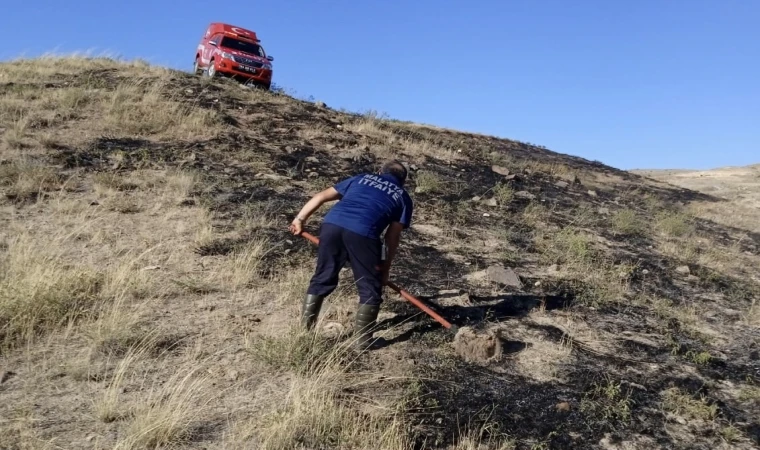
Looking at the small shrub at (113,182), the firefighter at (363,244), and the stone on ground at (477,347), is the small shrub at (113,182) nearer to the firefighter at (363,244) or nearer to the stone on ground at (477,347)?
the firefighter at (363,244)

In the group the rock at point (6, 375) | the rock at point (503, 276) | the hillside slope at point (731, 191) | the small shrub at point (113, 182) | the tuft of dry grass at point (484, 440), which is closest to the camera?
the tuft of dry grass at point (484, 440)

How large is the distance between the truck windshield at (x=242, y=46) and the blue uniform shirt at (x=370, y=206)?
1253cm

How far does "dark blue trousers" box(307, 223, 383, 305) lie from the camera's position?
4.13 metres

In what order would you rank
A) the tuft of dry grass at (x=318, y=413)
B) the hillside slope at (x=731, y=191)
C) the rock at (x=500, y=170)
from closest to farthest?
1. the tuft of dry grass at (x=318, y=413)
2. the rock at (x=500, y=170)
3. the hillside slope at (x=731, y=191)

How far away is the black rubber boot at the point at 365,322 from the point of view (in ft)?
13.7

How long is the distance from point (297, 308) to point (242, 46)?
12.7 meters

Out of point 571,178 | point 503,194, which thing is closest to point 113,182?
point 503,194

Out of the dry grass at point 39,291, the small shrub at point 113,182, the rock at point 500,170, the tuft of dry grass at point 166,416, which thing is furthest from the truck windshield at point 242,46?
the tuft of dry grass at point 166,416

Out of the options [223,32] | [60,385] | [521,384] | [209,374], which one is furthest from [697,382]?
[223,32]

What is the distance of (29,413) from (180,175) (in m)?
4.77

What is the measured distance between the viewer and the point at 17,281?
425cm

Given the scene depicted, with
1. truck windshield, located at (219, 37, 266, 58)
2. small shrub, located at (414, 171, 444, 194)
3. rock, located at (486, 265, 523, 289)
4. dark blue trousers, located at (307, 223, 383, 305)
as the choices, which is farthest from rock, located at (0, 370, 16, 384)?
truck windshield, located at (219, 37, 266, 58)

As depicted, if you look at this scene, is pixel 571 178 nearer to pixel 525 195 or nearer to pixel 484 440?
pixel 525 195

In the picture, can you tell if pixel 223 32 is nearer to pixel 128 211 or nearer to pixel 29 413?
pixel 128 211
